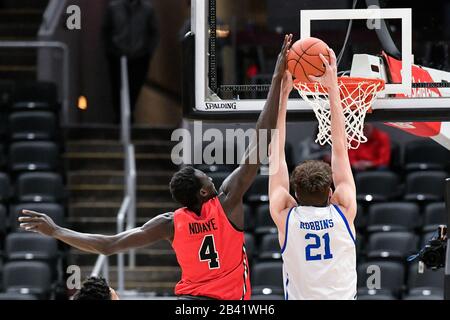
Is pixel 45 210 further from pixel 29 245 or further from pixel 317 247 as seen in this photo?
pixel 317 247

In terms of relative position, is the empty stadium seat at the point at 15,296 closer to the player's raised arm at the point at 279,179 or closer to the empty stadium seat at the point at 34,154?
the empty stadium seat at the point at 34,154

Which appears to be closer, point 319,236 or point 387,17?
point 319,236

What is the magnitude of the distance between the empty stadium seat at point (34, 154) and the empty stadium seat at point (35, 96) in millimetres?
541

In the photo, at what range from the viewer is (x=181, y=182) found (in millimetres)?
4781

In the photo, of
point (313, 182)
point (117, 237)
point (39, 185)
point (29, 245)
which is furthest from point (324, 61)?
point (39, 185)

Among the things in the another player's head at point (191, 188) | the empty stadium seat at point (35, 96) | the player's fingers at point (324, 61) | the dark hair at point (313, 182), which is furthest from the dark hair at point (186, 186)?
the empty stadium seat at point (35, 96)

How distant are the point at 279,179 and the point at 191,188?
1.69 feet

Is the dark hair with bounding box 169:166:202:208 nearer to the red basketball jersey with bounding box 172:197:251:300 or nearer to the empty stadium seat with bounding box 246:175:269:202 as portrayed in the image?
the red basketball jersey with bounding box 172:197:251:300

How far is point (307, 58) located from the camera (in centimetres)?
455

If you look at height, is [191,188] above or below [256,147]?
below

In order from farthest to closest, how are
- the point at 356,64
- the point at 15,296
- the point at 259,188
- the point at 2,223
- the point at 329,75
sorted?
the point at 259,188
the point at 2,223
the point at 15,296
the point at 356,64
the point at 329,75

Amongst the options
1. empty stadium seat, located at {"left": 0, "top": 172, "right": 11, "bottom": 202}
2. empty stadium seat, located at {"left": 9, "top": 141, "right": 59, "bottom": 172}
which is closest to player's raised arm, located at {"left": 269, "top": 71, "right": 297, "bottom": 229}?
empty stadium seat, located at {"left": 0, "top": 172, "right": 11, "bottom": 202}

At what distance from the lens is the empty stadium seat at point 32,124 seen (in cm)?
1085
